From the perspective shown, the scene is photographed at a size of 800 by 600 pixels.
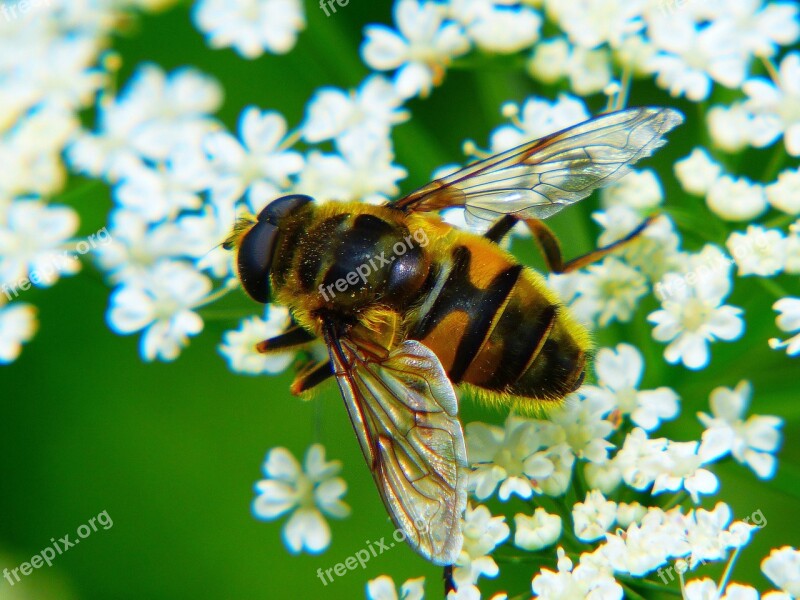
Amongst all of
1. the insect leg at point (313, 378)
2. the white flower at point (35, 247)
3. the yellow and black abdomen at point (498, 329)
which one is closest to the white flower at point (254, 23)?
the white flower at point (35, 247)

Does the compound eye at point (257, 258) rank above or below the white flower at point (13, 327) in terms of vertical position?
above

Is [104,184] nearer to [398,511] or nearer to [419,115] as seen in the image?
[419,115]

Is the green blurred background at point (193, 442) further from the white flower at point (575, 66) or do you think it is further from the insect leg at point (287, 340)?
the insect leg at point (287, 340)

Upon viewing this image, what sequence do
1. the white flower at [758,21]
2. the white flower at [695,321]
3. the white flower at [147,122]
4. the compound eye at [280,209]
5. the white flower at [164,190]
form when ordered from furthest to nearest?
the white flower at [147,122] → the white flower at [164,190] → the white flower at [758,21] → the white flower at [695,321] → the compound eye at [280,209]

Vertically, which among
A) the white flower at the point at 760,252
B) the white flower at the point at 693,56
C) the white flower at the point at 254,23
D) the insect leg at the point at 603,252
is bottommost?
the white flower at the point at 760,252

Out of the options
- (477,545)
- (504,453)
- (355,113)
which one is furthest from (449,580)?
(355,113)

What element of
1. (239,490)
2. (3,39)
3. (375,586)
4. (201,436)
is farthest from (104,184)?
(375,586)
